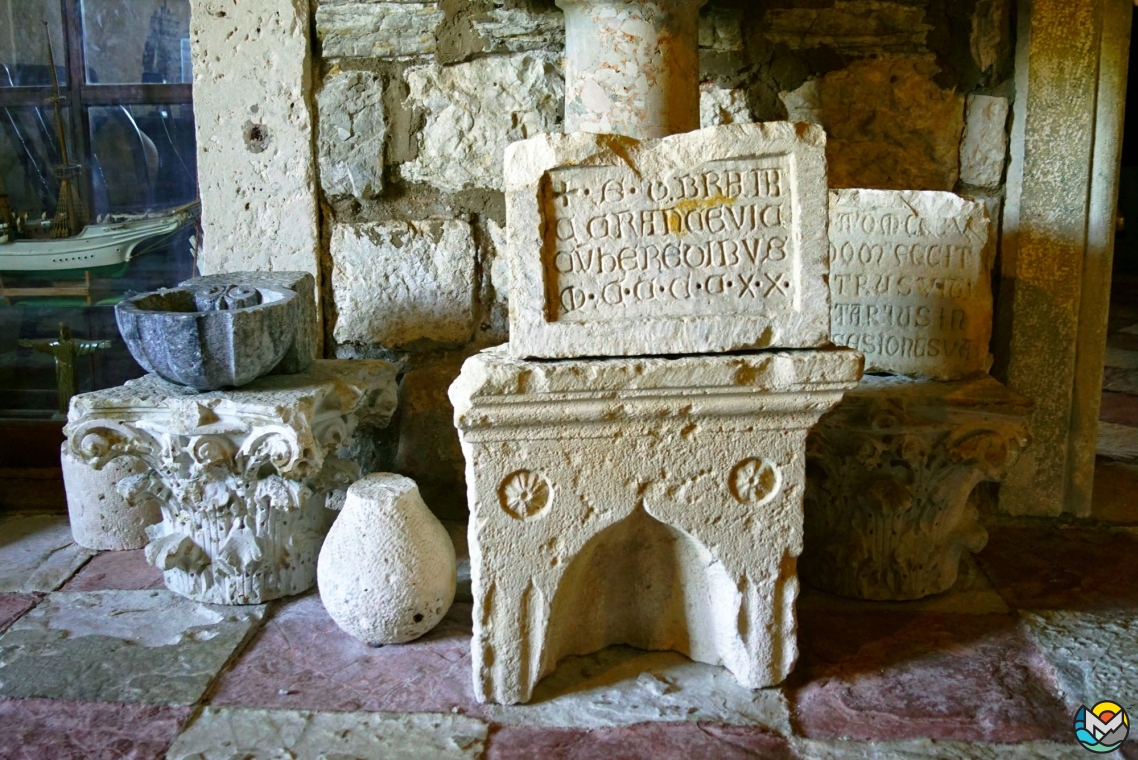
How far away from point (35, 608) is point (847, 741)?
6.71ft

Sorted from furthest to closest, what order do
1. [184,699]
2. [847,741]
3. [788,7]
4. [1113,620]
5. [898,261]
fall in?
[788,7]
[898,261]
[1113,620]
[184,699]
[847,741]

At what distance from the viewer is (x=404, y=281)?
3.20 m

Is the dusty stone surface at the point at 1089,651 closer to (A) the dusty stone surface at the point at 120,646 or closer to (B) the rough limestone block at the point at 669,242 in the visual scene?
(B) the rough limestone block at the point at 669,242

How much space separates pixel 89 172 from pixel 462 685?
2.43 meters

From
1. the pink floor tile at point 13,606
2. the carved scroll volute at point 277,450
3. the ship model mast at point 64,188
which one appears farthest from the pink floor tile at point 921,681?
the ship model mast at point 64,188

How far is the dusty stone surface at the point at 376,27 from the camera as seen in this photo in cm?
308

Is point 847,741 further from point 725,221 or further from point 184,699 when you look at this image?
point 184,699

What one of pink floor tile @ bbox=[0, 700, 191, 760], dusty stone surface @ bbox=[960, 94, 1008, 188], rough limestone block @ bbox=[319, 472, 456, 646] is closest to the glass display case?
rough limestone block @ bbox=[319, 472, 456, 646]

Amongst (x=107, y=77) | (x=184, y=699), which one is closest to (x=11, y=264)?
(x=107, y=77)

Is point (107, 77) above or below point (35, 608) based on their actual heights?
above

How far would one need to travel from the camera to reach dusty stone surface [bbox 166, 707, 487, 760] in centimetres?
199

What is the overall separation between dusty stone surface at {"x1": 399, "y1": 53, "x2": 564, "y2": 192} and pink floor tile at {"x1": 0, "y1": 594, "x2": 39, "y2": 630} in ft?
5.53

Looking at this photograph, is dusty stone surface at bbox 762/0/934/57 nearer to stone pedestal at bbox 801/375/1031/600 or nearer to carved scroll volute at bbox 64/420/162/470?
stone pedestal at bbox 801/375/1031/600

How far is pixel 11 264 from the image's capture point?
12.0ft
